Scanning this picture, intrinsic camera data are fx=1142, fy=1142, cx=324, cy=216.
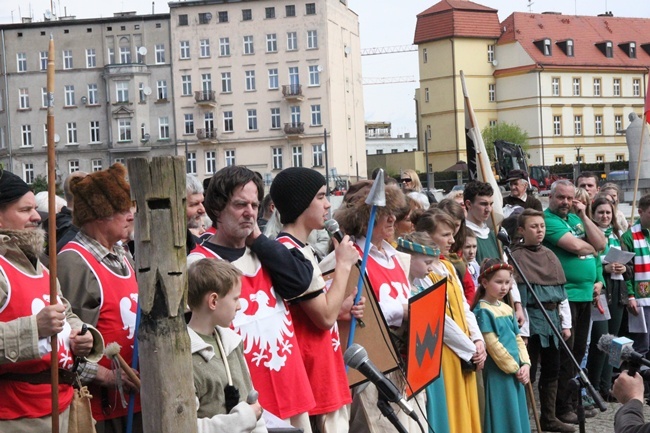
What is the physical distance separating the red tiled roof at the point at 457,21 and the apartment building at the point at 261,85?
23.6 feet

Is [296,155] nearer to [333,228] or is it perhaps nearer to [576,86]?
[576,86]

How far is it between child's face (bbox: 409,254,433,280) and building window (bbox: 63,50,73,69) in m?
81.8

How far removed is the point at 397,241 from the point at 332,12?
78687 mm

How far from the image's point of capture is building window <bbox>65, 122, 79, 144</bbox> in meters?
85.9

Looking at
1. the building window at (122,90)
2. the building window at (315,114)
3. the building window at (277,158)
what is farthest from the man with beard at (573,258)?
the building window at (122,90)

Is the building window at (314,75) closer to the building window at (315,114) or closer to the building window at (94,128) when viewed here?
the building window at (315,114)

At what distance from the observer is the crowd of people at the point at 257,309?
15.3 feet

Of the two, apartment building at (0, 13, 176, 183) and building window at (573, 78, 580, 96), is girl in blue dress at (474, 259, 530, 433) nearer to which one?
apartment building at (0, 13, 176, 183)

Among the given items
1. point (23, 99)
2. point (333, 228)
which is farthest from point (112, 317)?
point (23, 99)

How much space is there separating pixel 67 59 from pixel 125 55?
4390mm

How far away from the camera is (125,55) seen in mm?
86000

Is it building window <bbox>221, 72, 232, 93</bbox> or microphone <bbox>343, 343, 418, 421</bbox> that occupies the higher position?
building window <bbox>221, 72, 232, 93</bbox>

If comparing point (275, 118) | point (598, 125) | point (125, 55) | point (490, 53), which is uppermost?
point (125, 55)

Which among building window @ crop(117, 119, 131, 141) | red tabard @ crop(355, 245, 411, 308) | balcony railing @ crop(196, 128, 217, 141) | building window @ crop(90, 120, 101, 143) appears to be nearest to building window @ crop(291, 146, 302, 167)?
balcony railing @ crop(196, 128, 217, 141)
